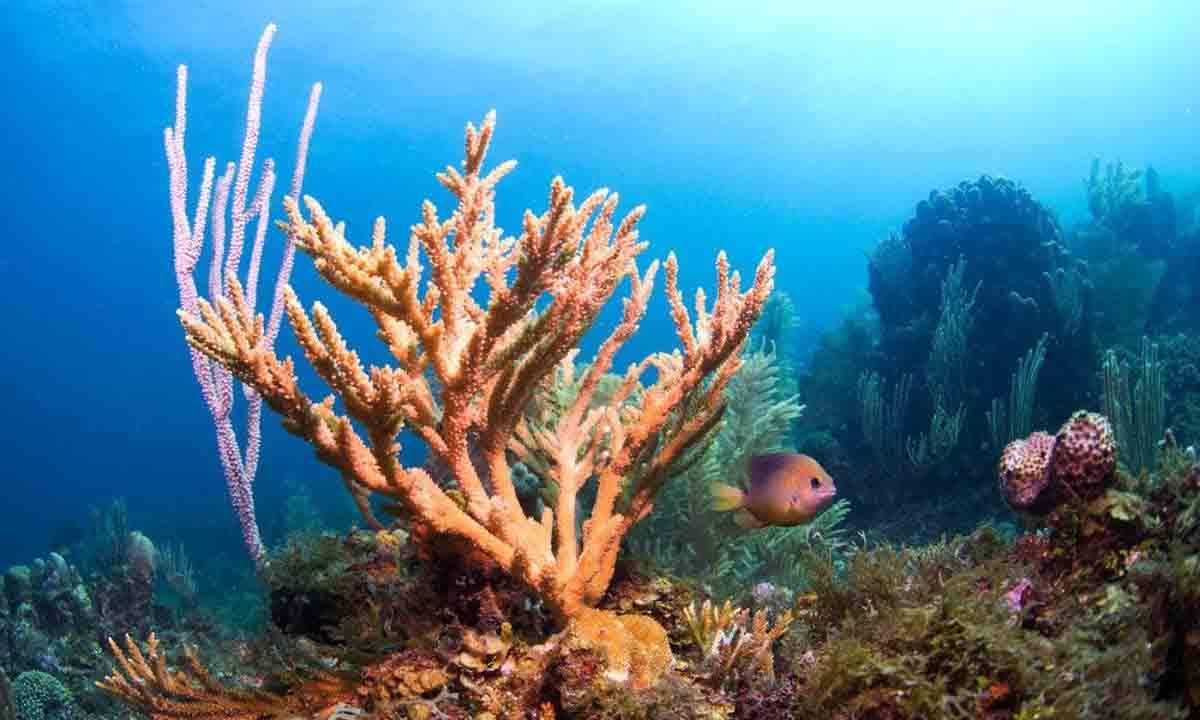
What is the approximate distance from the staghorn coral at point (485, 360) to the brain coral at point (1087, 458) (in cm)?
127

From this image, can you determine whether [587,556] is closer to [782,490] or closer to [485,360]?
[485,360]

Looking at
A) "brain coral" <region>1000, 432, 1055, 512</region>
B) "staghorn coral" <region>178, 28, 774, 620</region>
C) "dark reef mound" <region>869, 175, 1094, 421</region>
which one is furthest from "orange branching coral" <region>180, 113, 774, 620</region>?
"dark reef mound" <region>869, 175, 1094, 421</region>

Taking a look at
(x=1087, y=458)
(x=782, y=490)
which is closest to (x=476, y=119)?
(x=782, y=490)

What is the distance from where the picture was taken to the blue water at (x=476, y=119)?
133ft

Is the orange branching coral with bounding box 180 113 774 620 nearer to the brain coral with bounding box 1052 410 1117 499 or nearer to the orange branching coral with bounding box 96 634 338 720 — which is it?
the orange branching coral with bounding box 96 634 338 720

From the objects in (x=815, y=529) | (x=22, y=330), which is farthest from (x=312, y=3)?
(x=22, y=330)

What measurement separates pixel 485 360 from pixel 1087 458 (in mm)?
2204

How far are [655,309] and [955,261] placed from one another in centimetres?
7601

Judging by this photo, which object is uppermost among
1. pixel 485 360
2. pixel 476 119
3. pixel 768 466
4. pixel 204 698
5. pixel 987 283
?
pixel 476 119

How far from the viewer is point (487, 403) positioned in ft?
7.98

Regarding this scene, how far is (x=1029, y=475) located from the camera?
2656 mm

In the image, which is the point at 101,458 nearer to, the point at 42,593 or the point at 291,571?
the point at 42,593

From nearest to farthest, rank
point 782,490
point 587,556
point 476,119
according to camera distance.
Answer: point 587,556
point 782,490
point 476,119

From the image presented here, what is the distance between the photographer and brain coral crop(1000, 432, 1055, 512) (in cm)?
260
